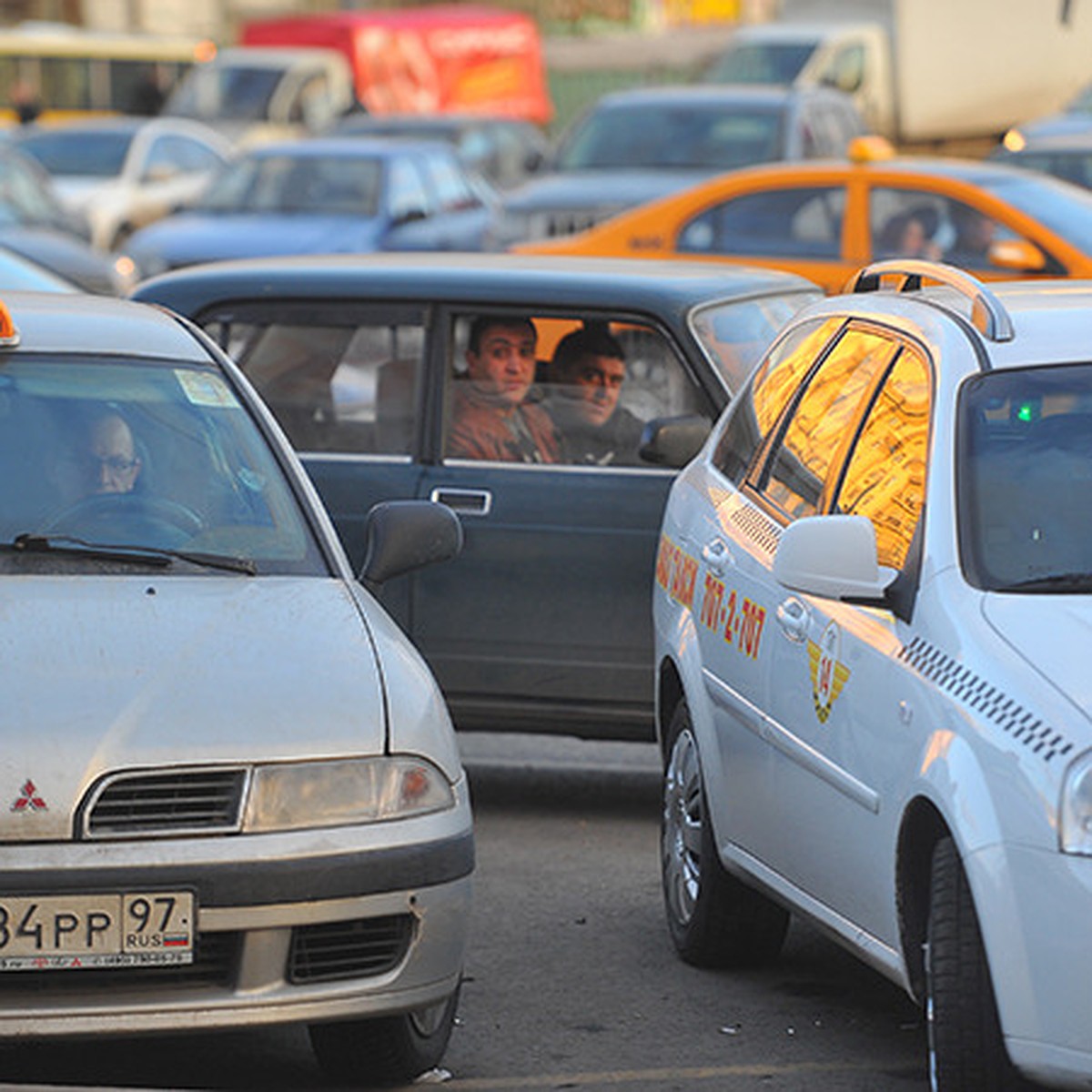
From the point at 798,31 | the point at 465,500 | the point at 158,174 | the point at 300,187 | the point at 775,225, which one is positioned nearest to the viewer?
the point at 465,500

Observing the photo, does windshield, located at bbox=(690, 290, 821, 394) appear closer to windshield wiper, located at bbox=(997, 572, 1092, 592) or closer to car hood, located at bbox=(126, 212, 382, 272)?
windshield wiper, located at bbox=(997, 572, 1092, 592)

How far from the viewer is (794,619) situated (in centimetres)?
582

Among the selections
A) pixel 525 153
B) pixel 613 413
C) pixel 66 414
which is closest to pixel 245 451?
pixel 66 414

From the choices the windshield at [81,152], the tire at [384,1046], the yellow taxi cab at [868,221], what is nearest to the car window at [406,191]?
the windshield at [81,152]

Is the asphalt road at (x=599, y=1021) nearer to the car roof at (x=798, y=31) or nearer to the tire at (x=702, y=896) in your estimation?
the tire at (x=702, y=896)

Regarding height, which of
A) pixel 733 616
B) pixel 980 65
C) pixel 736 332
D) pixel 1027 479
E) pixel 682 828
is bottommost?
pixel 980 65

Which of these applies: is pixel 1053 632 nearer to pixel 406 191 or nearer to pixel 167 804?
pixel 167 804

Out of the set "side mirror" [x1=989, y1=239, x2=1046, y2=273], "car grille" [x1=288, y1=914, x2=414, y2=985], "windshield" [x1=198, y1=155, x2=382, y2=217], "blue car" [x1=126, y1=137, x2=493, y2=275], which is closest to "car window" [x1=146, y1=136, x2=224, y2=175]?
"blue car" [x1=126, y1=137, x2=493, y2=275]

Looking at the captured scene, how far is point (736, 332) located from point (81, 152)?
2309cm

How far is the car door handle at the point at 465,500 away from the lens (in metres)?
8.41

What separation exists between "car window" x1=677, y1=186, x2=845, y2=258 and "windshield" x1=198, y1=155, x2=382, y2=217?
25.6ft

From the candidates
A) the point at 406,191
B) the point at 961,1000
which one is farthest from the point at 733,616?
the point at 406,191

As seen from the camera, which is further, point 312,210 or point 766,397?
point 312,210

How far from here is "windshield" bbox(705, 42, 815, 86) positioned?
31766mm
